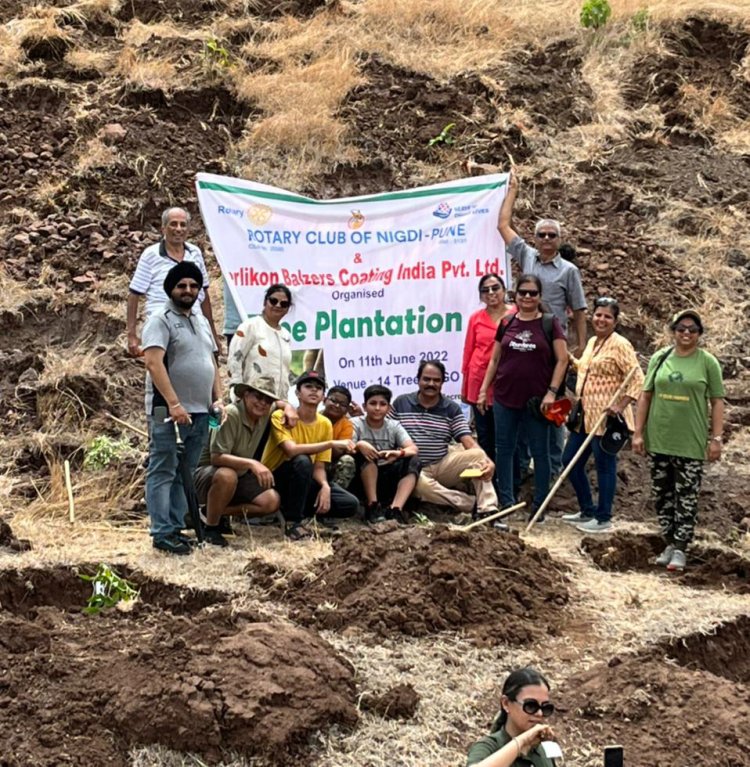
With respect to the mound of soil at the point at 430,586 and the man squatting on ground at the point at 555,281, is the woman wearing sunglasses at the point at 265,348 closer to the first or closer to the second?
the mound of soil at the point at 430,586

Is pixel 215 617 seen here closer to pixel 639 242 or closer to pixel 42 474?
pixel 42 474

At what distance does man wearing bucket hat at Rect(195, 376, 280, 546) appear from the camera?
23.7ft

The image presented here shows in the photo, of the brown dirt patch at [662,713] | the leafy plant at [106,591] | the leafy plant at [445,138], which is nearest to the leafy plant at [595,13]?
the leafy plant at [445,138]

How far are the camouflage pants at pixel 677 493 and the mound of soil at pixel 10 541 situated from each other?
12.7 ft

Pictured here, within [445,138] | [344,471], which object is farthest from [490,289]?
[445,138]

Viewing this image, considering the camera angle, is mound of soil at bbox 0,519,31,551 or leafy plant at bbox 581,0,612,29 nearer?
mound of soil at bbox 0,519,31,551

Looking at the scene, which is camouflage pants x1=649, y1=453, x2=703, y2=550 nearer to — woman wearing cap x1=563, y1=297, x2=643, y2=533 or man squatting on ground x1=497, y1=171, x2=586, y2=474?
woman wearing cap x1=563, y1=297, x2=643, y2=533

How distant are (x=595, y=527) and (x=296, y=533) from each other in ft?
6.70

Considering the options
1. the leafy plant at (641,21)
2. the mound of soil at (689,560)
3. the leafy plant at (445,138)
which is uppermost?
the leafy plant at (641,21)

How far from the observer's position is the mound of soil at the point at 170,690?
4516 mm

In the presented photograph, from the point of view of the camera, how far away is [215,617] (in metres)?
5.45

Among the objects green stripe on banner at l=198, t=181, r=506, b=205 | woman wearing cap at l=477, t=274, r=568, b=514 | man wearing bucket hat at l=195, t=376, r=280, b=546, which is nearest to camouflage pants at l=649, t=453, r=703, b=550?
woman wearing cap at l=477, t=274, r=568, b=514

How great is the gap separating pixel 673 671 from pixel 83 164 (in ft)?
28.8

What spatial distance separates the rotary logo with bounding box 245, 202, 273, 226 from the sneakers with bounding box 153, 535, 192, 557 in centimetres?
275
